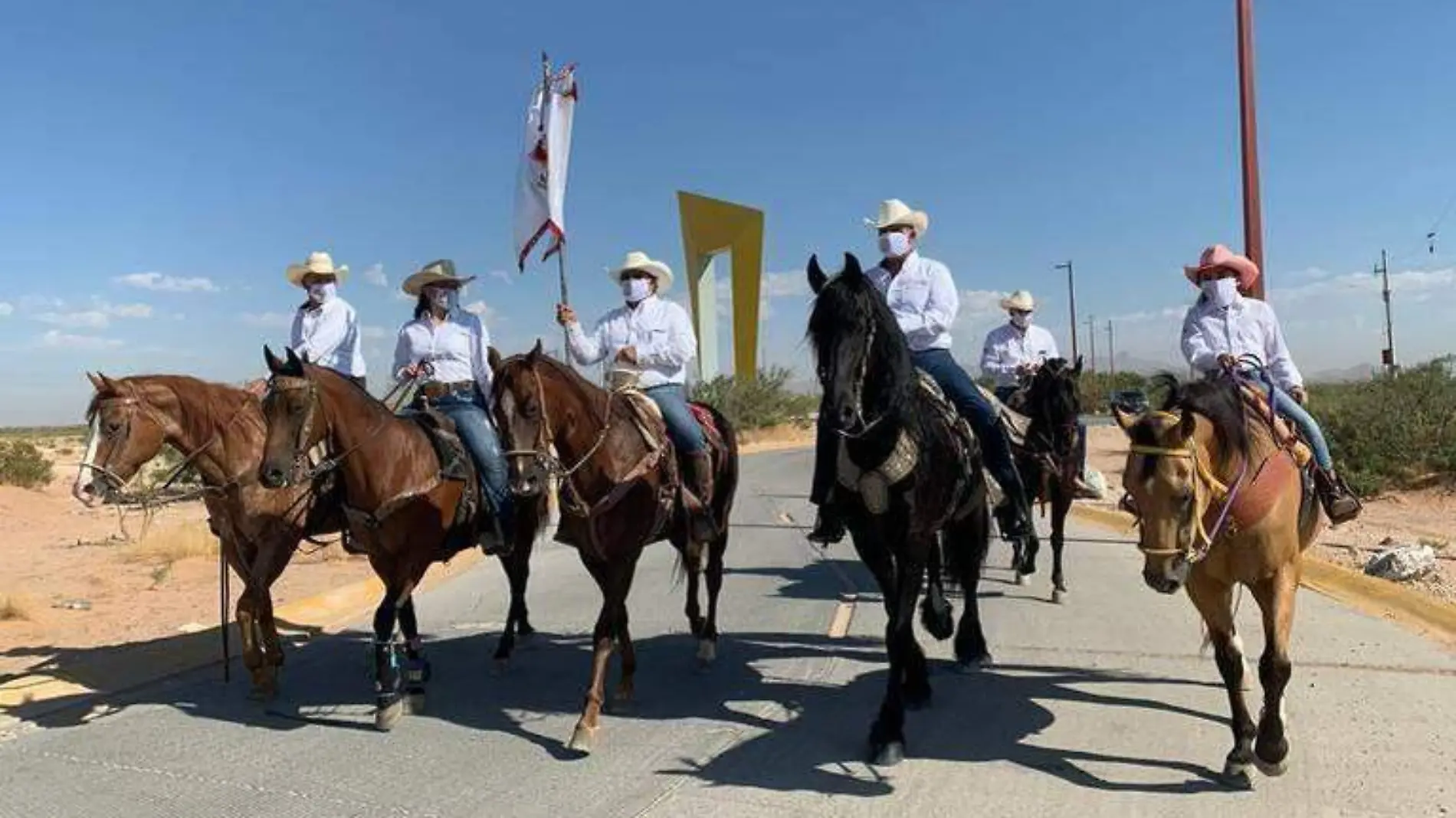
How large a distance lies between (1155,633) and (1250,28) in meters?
8.13

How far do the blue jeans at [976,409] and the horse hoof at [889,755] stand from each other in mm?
2254

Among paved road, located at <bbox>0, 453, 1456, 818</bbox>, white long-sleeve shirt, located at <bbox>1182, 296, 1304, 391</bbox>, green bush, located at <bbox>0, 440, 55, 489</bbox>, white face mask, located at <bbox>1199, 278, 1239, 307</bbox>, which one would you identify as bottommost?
paved road, located at <bbox>0, 453, 1456, 818</bbox>

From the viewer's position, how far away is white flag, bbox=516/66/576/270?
280 inches

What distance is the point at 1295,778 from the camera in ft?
13.8

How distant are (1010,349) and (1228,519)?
21.0 ft

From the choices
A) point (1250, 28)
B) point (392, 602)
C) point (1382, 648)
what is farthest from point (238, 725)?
point (1250, 28)

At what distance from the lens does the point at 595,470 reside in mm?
5285

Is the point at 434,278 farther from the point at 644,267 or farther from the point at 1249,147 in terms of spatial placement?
the point at 1249,147

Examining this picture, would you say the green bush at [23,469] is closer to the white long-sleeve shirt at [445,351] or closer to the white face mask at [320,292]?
the white face mask at [320,292]

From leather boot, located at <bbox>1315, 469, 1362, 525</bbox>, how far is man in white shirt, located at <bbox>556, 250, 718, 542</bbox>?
3.65 metres

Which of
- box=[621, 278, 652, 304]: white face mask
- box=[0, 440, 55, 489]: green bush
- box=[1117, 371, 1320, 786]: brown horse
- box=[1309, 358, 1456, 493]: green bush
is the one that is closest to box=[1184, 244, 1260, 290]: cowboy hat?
box=[1117, 371, 1320, 786]: brown horse

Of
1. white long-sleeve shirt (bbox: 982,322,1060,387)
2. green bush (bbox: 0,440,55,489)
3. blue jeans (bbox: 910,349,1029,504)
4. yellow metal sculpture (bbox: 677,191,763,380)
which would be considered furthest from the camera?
yellow metal sculpture (bbox: 677,191,763,380)

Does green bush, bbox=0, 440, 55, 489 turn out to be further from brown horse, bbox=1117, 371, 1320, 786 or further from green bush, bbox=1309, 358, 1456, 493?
green bush, bbox=1309, 358, 1456, 493

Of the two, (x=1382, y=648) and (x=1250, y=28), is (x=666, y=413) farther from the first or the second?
(x=1250, y=28)
